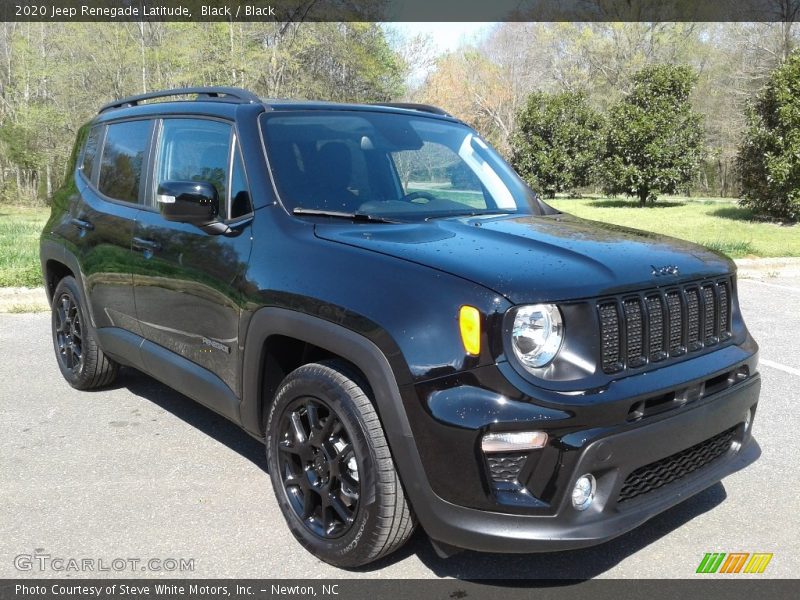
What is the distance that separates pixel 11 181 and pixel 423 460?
33.0 meters

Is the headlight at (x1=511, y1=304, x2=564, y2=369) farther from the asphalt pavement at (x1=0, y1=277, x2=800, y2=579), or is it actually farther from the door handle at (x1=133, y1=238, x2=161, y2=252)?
the door handle at (x1=133, y1=238, x2=161, y2=252)

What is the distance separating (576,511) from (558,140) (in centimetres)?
2357

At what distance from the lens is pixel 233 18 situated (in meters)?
30.3

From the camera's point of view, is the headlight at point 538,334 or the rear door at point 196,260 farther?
the rear door at point 196,260

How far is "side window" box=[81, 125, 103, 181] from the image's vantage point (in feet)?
16.3

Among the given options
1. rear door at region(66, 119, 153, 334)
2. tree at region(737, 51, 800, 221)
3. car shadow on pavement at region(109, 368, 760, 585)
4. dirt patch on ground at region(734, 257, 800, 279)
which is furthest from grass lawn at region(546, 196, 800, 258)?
car shadow on pavement at region(109, 368, 760, 585)

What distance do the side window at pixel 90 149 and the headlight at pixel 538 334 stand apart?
3.54m

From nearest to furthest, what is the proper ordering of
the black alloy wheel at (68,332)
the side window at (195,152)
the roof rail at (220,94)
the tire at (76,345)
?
the side window at (195,152)
the roof rail at (220,94)
the tire at (76,345)
the black alloy wheel at (68,332)

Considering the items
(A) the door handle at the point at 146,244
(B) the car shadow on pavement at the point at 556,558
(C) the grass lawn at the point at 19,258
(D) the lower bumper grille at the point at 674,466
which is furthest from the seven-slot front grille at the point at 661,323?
(C) the grass lawn at the point at 19,258

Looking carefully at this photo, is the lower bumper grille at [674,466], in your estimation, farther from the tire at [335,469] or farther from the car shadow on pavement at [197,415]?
the car shadow on pavement at [197,415]

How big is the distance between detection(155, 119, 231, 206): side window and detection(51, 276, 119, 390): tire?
→ 1.35m

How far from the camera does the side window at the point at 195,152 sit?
143 inches

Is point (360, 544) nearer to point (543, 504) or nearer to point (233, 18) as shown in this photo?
point (543, 504)

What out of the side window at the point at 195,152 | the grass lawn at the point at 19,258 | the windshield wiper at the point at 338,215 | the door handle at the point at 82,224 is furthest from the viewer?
the grass lawn at the point at 19,258
